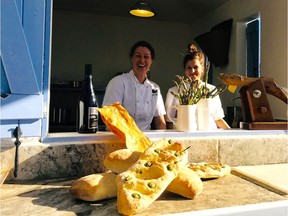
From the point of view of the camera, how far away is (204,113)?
101cm

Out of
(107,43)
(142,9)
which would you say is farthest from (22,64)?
(107,43)

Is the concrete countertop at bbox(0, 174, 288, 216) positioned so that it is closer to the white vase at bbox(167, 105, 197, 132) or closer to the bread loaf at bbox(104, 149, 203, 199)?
the bread loaf at bbox(104, 149, 203, 199)

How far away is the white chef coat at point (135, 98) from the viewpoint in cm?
173

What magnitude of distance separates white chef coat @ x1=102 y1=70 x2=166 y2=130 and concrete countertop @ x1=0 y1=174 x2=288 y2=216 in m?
0.98

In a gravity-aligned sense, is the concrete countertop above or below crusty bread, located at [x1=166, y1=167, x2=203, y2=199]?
below

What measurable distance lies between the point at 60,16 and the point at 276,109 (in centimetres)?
334

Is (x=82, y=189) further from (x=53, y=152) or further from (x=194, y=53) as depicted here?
(x=194, y=53)

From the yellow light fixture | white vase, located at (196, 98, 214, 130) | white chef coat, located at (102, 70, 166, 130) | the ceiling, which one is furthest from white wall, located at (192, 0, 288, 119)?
white vase, located at (196, 98, 214, 130)

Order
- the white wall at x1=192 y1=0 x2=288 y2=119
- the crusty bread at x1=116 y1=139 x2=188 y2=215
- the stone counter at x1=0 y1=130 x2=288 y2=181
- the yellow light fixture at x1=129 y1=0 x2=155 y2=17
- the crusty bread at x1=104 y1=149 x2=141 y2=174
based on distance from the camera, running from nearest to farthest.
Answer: the crusty bread at x1=116 y1=139 x2=188 y2=215
the crusty bread at x1=104 y1=149 x2=141 y2=174
the stone counter at x1=0 y1=130 x2=288 y2=181
the white wall at x1=192 y1=0 x2=288 y2=119
the yellow light fixture at x1=129 y1=0 x2=155 y2=17

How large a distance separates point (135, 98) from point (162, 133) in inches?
34.0

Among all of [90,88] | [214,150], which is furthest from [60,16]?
[214,150]

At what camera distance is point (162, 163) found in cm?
60

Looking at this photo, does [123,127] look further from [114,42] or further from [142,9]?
[114,42]

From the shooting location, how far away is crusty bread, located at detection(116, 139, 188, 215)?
1.75ft
